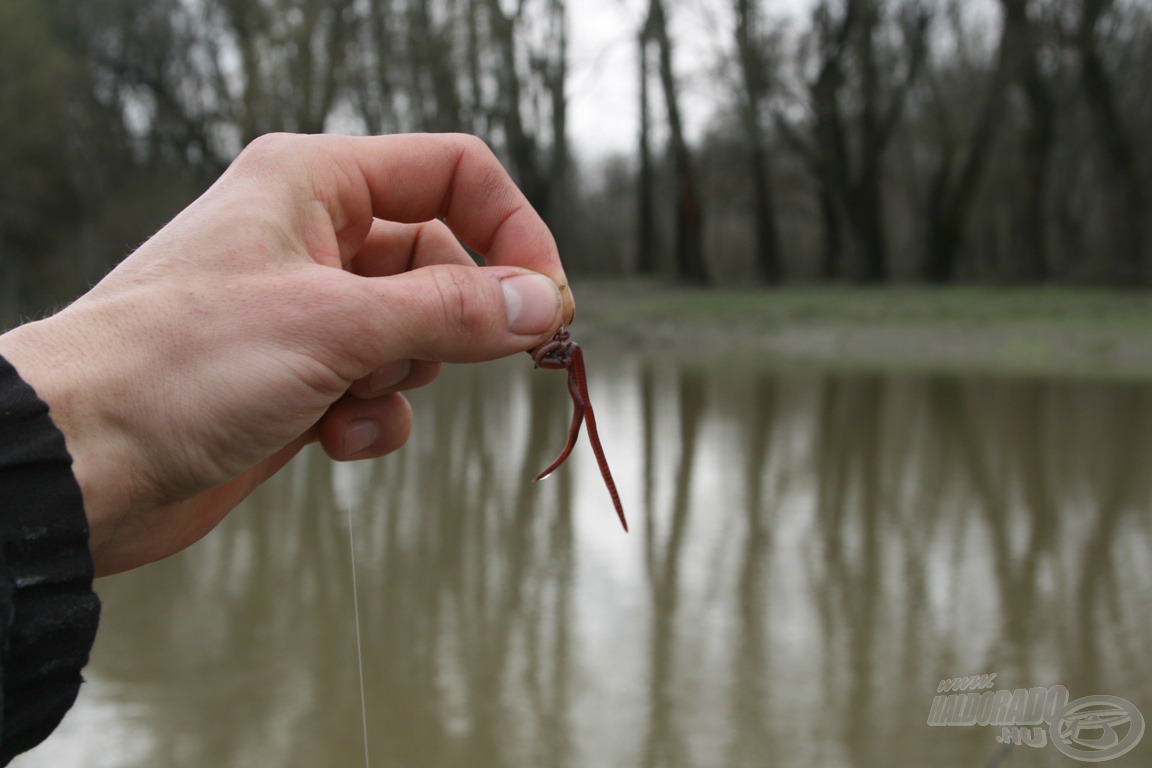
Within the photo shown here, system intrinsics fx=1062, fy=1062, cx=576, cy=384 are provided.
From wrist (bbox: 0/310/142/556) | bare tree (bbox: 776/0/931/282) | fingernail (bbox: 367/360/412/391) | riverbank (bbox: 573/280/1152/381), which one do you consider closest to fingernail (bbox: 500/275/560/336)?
fingernail (bbox: 367/360/412/391)

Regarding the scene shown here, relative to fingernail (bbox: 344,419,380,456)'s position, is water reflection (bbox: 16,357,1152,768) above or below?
below

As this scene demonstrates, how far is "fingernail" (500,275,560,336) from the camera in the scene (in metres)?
1.49

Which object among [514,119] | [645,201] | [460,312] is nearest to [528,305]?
[460,312]

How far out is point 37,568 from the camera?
107cm

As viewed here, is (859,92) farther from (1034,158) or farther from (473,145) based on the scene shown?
(473,145)

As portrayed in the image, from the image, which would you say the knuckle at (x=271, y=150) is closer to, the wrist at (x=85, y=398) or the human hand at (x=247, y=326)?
the human hand at (x=247, y=326)

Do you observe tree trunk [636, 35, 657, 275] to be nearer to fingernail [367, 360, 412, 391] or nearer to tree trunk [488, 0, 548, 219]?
tree trunk [488, 0, 548, 219]

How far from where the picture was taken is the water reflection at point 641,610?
9.37 ft

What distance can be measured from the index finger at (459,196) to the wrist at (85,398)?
17.1 inches

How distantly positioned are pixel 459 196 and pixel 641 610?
94.0 inches

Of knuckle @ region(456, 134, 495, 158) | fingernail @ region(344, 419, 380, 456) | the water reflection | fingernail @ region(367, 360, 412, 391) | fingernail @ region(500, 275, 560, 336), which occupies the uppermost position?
knuckle @ region(456, 134, 495, 158)

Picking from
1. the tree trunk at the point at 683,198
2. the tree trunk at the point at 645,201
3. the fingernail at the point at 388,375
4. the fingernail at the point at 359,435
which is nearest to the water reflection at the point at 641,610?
the fingernail at the point at 359,435

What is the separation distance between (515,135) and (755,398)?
11.4 m

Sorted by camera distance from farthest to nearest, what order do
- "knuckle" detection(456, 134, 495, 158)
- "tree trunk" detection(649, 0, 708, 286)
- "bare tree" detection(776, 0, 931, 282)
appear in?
"bare tree" detection(776, 0, 931, 282), "tree trunk" detection(649, 0, 708, 286), "knuckle" detection(456, 134, 495, 158)
